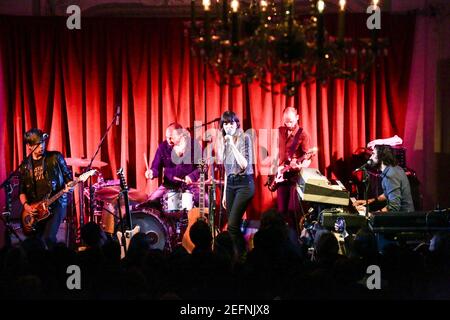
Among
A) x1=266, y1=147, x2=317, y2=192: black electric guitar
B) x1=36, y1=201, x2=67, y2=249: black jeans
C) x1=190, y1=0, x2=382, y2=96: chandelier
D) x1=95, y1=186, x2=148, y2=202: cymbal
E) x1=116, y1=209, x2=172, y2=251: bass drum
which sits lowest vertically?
x1=116, y1=209, x2=172, y2=251: bass drum

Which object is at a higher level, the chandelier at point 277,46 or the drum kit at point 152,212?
the chandelier at point 277,46

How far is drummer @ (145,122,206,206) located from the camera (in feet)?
29.0

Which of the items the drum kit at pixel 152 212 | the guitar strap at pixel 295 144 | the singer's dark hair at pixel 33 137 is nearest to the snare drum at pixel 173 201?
the drum kit at pixel 152 212

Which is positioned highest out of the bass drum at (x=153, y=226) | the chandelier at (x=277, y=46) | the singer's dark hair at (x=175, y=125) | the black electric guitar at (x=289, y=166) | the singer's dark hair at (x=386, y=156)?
the chandelier at (x=277, y=46)

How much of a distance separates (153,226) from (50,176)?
1.63m

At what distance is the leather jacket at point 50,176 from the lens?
24.4 ft

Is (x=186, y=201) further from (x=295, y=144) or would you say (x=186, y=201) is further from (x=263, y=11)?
(x=263, y=11)

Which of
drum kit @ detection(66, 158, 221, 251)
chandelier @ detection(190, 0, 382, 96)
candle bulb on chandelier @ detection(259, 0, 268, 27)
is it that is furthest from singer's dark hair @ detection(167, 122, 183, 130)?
candle bulb on chandelier @ detection(259, 0, 268, 27)

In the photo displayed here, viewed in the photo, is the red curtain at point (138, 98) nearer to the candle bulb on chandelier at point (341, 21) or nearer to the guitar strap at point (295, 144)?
the guitar strap at point (295, 144)

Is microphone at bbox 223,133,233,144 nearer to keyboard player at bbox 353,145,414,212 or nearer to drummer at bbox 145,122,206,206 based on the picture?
drummer at bbox 145,122,206,206

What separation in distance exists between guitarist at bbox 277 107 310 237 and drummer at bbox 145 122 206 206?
3.77 ft

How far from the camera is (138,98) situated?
9766mm

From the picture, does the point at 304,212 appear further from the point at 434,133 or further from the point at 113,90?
the point at 113,90

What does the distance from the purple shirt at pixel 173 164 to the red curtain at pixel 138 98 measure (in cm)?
53
